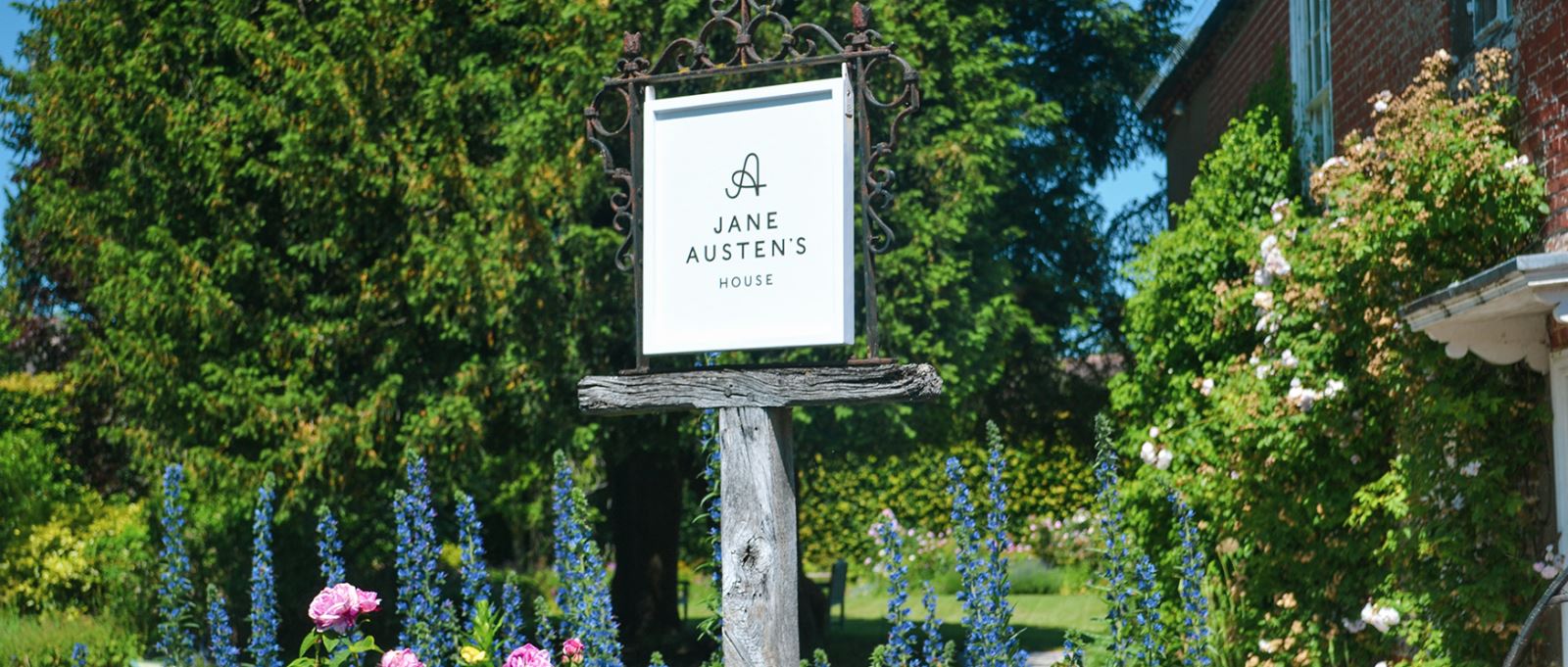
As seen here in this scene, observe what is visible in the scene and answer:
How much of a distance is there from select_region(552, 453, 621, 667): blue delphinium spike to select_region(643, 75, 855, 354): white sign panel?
84 centimetres

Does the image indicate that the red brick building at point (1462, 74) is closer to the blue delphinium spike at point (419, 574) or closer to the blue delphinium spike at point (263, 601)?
the blue delphinium spike at point (419, 574)

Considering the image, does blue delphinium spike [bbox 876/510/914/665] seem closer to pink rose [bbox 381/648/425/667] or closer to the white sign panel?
the white sign panel

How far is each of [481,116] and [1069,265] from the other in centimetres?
764

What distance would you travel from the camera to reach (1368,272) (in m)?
7.87

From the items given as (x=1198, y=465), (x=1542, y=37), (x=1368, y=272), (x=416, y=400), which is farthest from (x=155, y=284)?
(x=1542, y=37)

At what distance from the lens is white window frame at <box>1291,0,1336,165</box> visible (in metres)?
10.3

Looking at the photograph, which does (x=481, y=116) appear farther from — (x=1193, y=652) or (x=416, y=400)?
(x=1193, y=652)

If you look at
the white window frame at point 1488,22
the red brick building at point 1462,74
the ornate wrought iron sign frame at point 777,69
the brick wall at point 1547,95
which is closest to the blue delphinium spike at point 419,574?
the ornate wrought iron sign frame at point 777,69

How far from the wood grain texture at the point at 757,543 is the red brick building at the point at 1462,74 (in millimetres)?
2829

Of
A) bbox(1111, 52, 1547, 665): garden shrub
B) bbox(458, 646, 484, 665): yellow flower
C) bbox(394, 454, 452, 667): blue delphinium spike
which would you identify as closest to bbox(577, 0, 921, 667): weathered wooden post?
bbox(458, 646, 484, 665): yellow flower

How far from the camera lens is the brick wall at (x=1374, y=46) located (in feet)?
27.0

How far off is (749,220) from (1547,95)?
389 cm

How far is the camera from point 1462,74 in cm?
789

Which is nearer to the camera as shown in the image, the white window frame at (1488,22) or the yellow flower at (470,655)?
the yellow flower at (470,655)
